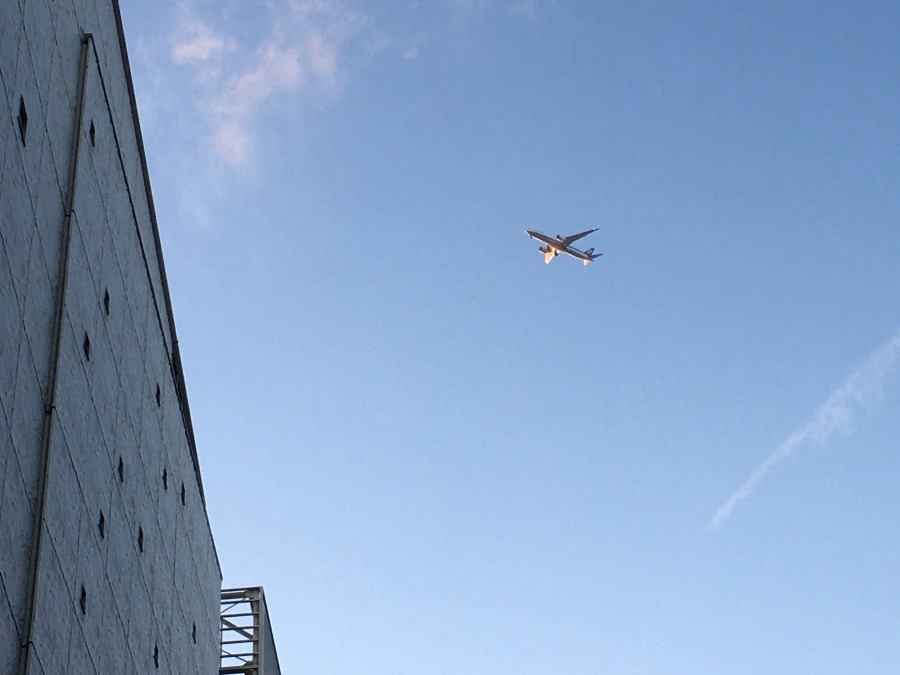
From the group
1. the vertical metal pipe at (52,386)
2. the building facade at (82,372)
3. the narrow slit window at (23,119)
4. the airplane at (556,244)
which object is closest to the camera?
the vertical metal pipe at (52,386)

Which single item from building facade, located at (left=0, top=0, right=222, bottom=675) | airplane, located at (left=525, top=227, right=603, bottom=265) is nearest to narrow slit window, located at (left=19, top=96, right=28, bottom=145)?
building facade, located at (left=0, top=0, right=222, bottom=675)

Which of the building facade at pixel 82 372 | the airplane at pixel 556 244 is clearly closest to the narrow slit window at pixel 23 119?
the building facade at pixel 82 372

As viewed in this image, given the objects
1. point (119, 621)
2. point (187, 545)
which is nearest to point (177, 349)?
point (187, 545)

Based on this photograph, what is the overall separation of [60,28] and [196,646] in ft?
78.0

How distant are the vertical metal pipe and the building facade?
34 millimetres

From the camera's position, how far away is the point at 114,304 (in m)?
34.2

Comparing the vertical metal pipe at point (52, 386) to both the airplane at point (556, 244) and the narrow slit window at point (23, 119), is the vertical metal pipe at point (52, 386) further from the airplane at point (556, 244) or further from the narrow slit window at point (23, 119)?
the airplane at point (556, 244)

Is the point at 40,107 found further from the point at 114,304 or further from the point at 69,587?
the point at 69,587

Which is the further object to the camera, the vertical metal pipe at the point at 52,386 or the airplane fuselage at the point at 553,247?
the airplane fuselage at the point at 553,247

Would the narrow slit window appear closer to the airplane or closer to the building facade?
the building facade

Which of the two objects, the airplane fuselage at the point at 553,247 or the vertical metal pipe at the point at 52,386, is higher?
the airplane fuselage at the point at 553,247

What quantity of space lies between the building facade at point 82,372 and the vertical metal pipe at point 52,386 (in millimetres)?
34

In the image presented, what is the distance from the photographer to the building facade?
25.4 metres

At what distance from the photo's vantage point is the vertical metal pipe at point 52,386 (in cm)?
2488
